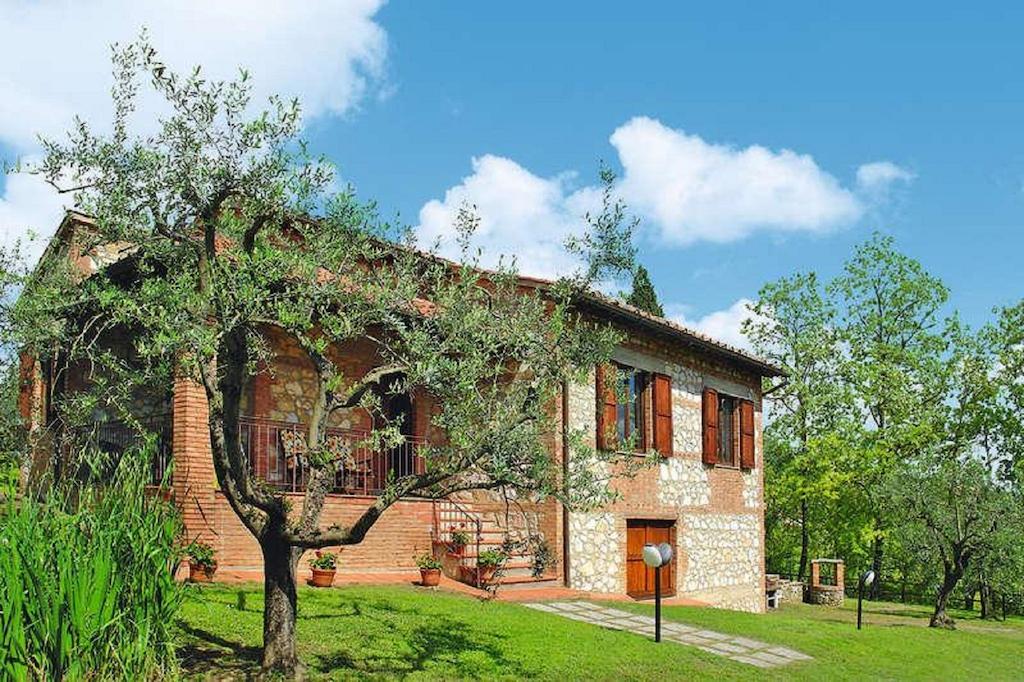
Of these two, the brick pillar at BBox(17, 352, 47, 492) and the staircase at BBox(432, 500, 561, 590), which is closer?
the brick pillar at BBox(17, 352, 47, 492)

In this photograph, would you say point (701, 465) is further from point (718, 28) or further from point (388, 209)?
point (388, 209)

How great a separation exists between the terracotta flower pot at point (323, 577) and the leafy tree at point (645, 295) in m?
18.7

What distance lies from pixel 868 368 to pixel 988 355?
14.7ft

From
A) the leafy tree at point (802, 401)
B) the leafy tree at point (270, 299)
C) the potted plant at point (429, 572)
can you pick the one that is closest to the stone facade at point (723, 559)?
the potted plant at point (429, 572)

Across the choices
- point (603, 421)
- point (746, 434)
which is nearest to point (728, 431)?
point (746, 434)

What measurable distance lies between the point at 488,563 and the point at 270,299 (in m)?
6.87

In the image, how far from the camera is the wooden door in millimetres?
16656

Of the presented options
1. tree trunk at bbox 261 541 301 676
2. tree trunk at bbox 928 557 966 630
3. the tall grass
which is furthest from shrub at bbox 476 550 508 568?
tree trunk at bbox 928 557 966 630

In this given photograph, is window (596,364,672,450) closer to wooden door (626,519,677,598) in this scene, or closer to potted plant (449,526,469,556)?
wooden door (626,519,677,598)

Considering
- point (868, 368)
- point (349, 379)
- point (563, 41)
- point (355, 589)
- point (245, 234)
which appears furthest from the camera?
point (868, 368)

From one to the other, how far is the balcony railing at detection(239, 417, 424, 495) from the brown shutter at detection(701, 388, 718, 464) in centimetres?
669

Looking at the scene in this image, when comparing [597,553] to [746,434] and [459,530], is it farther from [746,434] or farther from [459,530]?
[746,434]

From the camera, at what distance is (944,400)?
1209 inches

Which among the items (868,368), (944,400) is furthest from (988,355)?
(868,368)
